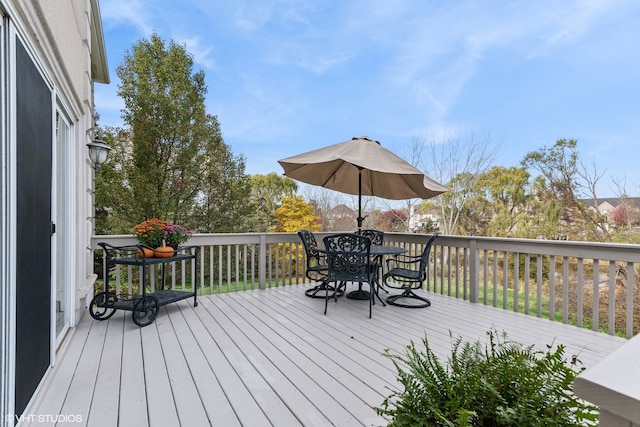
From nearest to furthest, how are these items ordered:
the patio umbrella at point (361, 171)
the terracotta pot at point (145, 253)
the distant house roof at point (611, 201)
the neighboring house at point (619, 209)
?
the terracotta pot at point (145, 253) < the patio umbrella at point (361, 171) < the neighboring house at point (619, 209) < the distant house roof at point (611, 201)

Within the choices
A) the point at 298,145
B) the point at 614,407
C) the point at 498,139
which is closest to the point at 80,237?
the point at 614,407

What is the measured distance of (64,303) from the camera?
10.0 feet

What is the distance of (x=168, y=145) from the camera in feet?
31.6

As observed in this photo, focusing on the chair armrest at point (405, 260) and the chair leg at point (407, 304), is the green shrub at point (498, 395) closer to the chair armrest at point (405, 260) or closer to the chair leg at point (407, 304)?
the chair leg at point (407, 304)

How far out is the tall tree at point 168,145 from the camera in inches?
360

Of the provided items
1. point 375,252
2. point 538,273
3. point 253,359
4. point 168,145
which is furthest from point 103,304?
point 168,145

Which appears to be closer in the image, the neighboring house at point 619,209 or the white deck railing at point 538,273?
the white deck railing at point 538,273

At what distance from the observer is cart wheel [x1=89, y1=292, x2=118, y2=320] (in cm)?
349

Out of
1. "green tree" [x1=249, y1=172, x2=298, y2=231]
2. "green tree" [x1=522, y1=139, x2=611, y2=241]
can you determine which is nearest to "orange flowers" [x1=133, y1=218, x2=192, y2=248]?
"green tree" [x1=249, y1=172, x2=298, y2=231]

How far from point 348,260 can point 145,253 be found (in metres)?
2.28

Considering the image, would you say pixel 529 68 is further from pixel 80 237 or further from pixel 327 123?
pixel 80 237

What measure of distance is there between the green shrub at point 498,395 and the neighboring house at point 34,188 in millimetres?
1794

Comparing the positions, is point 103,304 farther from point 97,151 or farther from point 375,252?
point 375,252

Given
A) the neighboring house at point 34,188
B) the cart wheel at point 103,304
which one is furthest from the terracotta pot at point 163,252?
the neighboring house at point 34,188
